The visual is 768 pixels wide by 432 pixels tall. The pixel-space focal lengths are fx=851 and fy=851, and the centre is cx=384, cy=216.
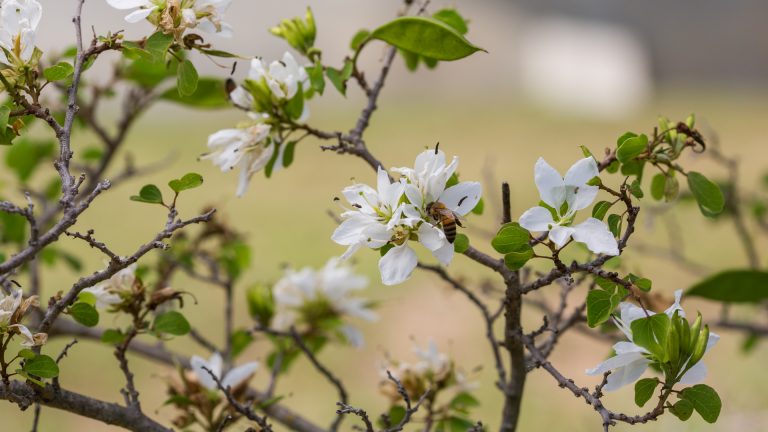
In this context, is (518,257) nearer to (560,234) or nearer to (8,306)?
(560,234)

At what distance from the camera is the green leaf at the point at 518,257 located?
48 cm

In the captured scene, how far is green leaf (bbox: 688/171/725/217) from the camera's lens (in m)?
0.60

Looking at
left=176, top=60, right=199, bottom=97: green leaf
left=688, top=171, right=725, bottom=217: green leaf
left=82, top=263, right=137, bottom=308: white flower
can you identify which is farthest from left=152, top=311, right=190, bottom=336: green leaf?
left=688, top=171, right=725, bottom=217: green leaf

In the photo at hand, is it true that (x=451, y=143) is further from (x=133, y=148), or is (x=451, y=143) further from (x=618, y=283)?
(x=618, y=283)

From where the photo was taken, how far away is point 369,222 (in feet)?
1.64

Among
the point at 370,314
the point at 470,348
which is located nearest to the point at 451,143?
the point at 470,348

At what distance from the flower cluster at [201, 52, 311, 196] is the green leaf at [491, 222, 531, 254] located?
207 millimetres

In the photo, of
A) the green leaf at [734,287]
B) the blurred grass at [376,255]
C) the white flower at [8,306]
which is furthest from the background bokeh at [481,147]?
the white flower at [8,306]

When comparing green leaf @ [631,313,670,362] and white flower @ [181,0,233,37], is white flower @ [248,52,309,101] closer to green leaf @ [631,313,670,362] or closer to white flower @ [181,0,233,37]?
white flower @ [181,0,233,37]

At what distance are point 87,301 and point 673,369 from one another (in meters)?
0.39

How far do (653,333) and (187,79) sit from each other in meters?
0.33

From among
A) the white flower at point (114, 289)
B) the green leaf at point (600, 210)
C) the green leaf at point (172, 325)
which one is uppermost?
the green leaf at point (600, 210)

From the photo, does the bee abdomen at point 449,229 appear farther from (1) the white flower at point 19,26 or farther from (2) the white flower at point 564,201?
(1) the white flower at point 19,26

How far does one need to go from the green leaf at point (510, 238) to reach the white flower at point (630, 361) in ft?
0.23
